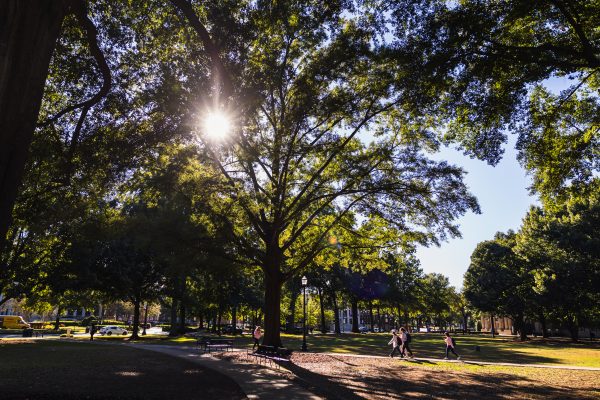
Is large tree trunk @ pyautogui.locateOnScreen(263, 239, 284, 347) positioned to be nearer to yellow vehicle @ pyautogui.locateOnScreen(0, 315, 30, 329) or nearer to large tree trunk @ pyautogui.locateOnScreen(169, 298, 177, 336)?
large tree trunk @ pyautogui.locateOnScreen(169, 298, 177, 336)

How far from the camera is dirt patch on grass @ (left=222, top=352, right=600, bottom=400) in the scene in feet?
33.6

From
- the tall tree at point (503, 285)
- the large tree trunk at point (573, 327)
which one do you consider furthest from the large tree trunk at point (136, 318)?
the large tree trunk at point (573, 327)

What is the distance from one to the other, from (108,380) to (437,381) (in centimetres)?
1033

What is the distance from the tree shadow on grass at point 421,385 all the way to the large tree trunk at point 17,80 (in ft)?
27.3

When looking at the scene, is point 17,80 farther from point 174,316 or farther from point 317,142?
point 174,316

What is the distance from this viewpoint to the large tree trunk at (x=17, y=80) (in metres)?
4.88

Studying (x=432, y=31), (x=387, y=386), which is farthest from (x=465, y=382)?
(x=432, y=31)

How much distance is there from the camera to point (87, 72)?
498 inches

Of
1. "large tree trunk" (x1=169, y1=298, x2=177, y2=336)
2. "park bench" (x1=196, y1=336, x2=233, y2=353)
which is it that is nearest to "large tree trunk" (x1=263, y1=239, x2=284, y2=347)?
"park bench" (x1=196, y1=336, x2=233, y2=353)

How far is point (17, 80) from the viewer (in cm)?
500

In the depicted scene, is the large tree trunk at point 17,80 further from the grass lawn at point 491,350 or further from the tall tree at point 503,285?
the tall tree at point 503,285

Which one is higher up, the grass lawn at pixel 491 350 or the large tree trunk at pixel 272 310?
the large tree trunk at pixel 272 310

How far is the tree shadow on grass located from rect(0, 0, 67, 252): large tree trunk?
8330 millimetres

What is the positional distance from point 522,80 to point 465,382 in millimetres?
10131
